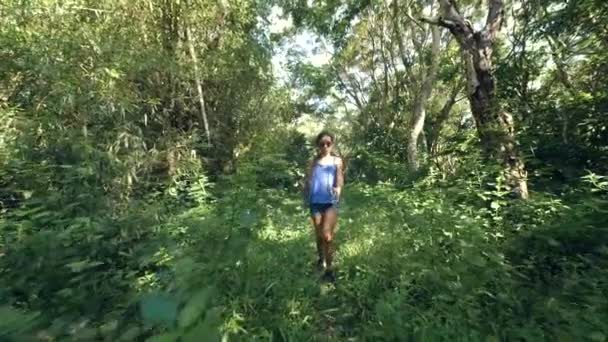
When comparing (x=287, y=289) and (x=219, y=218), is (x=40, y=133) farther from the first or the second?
(x=287, y=289)

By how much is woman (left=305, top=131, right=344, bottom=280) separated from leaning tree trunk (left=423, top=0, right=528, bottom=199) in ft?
8.16

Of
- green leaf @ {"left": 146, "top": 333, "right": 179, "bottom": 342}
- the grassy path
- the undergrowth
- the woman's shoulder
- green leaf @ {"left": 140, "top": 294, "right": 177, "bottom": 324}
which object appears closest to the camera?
green leaf @ {"left": 140, "top": 294, "right": 177, "bottom": 324}

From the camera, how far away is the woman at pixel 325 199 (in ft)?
17.8

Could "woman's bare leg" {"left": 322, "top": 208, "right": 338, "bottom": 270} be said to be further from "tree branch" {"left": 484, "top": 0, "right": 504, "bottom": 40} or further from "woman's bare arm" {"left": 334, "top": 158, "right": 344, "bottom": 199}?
"tree branch" {"left": 484, "top": 0, "right": 504, "bottom": 40}

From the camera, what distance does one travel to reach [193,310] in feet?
5.69

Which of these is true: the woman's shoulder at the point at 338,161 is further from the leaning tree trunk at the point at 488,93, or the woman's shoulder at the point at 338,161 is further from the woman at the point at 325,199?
the leaning tree trunk at the point at 488,93

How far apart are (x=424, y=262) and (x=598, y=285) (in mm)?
1429

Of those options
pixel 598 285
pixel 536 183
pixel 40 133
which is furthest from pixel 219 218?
pixel 536 183

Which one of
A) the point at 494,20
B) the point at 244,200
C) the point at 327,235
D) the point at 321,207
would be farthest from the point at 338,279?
the point at 494,20

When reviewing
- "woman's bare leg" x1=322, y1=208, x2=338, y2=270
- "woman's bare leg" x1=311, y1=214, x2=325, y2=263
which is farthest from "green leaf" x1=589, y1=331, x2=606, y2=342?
"woman's bare leg" x1=311, y1=214, x2=325, y2=263

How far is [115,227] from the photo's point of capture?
4664 millimetres

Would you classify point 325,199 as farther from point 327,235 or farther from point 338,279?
point 338,279

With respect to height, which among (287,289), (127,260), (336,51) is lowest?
(287,289)

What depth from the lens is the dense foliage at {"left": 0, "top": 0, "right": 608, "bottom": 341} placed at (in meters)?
3.32
